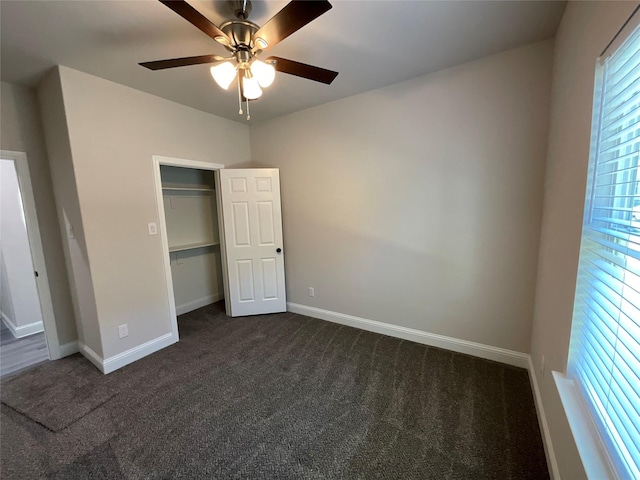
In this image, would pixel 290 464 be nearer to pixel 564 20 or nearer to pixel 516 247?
pixel 516 247

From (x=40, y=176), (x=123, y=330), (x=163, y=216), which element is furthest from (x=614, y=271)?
(x=40, y=176)

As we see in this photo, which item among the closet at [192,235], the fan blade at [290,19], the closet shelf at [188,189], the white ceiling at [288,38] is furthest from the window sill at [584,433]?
the closet shelf at [188,189]

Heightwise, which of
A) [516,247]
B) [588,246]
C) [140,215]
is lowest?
[516,247]

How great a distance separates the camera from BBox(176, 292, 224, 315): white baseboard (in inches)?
144

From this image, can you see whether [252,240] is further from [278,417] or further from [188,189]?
[278,417]

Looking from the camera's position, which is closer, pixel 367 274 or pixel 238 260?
pixel 367 274

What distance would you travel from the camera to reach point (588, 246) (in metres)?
1.15

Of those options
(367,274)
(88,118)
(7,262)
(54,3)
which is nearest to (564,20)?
(367,274)

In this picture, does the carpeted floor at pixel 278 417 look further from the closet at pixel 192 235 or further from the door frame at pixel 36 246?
the closet at pixel 192 235

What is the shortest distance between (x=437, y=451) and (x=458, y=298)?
132 centimetres

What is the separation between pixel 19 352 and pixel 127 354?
148cm

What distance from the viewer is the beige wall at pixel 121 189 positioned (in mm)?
2203

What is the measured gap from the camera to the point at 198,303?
3.88 m

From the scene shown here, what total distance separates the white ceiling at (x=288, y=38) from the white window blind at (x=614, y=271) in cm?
101
